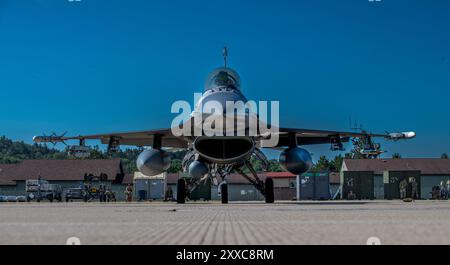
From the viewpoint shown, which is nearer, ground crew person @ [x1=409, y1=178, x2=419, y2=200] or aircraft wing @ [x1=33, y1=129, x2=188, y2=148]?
aircraft wing @ [x1=33, y1=129, x2=188, y2=148]

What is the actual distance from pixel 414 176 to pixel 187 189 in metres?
28.4

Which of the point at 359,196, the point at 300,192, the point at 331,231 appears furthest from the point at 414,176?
the point at 331,231

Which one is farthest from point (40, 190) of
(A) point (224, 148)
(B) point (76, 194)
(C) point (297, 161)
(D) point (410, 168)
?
(D) point (410, 168)

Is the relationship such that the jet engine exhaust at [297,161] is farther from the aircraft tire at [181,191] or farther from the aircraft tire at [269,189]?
the aircraft tire at [181,191]

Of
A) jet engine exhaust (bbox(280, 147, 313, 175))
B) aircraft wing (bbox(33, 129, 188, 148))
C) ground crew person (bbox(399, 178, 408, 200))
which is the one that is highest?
aircraft wing (bbox(33, 129, 188, 148))

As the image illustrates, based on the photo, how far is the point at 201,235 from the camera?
6.85 metres

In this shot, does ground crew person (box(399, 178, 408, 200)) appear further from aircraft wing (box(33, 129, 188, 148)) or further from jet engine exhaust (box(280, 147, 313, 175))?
jet engine exhaust (box(280, 147, 313, 175))

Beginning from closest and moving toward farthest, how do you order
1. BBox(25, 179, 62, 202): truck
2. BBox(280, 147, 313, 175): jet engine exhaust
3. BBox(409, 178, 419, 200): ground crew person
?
1. BBox(280, 147, 313, 175): jet engine exhaust
2. BBox(409, 178, 419, 200): ground crew person
3. BBox(25, 179, 62, 202): truck

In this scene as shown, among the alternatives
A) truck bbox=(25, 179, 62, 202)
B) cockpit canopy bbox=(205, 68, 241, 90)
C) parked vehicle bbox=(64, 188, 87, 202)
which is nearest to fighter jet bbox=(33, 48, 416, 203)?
cockpit canopy bbox=(205, 68, 241, 90)

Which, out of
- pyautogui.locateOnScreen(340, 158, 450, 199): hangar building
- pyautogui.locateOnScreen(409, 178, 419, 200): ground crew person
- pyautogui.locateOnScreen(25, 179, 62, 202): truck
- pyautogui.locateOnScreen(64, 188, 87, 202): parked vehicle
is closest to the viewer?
pyautogui.locateOnScreen(64, 188, 87, 202): parked vehicle

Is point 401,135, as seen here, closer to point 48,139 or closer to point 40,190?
point 48,139

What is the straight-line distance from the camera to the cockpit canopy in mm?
24594

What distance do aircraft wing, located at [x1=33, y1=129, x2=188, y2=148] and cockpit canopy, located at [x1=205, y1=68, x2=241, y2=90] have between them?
271 cm
